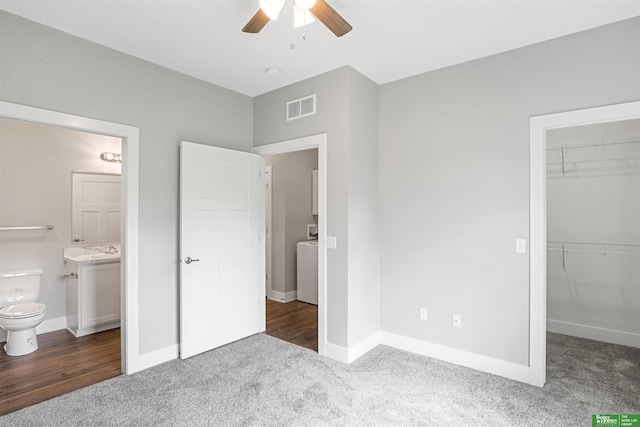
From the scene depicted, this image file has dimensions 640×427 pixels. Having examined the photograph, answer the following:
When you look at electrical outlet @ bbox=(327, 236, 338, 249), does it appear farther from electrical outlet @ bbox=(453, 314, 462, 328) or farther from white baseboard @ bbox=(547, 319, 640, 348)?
white baseboard @ bbox=(547, 319, 640, 348)

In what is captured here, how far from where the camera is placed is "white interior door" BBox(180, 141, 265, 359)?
3.15 meters

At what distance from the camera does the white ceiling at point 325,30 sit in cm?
221

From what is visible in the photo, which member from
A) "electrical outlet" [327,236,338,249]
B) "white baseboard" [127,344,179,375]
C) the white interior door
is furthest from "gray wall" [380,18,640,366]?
"white baseboard" [127,344,179,375]

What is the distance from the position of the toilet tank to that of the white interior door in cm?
177

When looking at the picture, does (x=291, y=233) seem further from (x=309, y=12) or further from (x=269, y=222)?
(x=309, y=12)

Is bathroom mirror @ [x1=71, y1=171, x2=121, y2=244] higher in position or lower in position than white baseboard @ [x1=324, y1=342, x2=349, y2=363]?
higher

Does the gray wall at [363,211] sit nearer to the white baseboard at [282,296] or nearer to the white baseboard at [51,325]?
the white baseboard at [282,296]

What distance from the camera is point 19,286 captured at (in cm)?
347

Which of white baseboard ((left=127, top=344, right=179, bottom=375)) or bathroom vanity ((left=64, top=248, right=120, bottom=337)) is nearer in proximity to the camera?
white baseboard ((left=127, top=344, right=179, bottom=375))

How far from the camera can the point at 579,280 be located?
3625 millimetres

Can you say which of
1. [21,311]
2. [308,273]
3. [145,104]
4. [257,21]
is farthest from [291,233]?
[257,21]

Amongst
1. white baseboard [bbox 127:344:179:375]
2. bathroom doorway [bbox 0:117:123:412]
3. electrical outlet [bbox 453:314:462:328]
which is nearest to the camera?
white baseboard [bbox 127:344:179:375]

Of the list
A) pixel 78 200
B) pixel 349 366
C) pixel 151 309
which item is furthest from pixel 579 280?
pixel 78 200

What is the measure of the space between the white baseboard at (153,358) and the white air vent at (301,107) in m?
2.51
